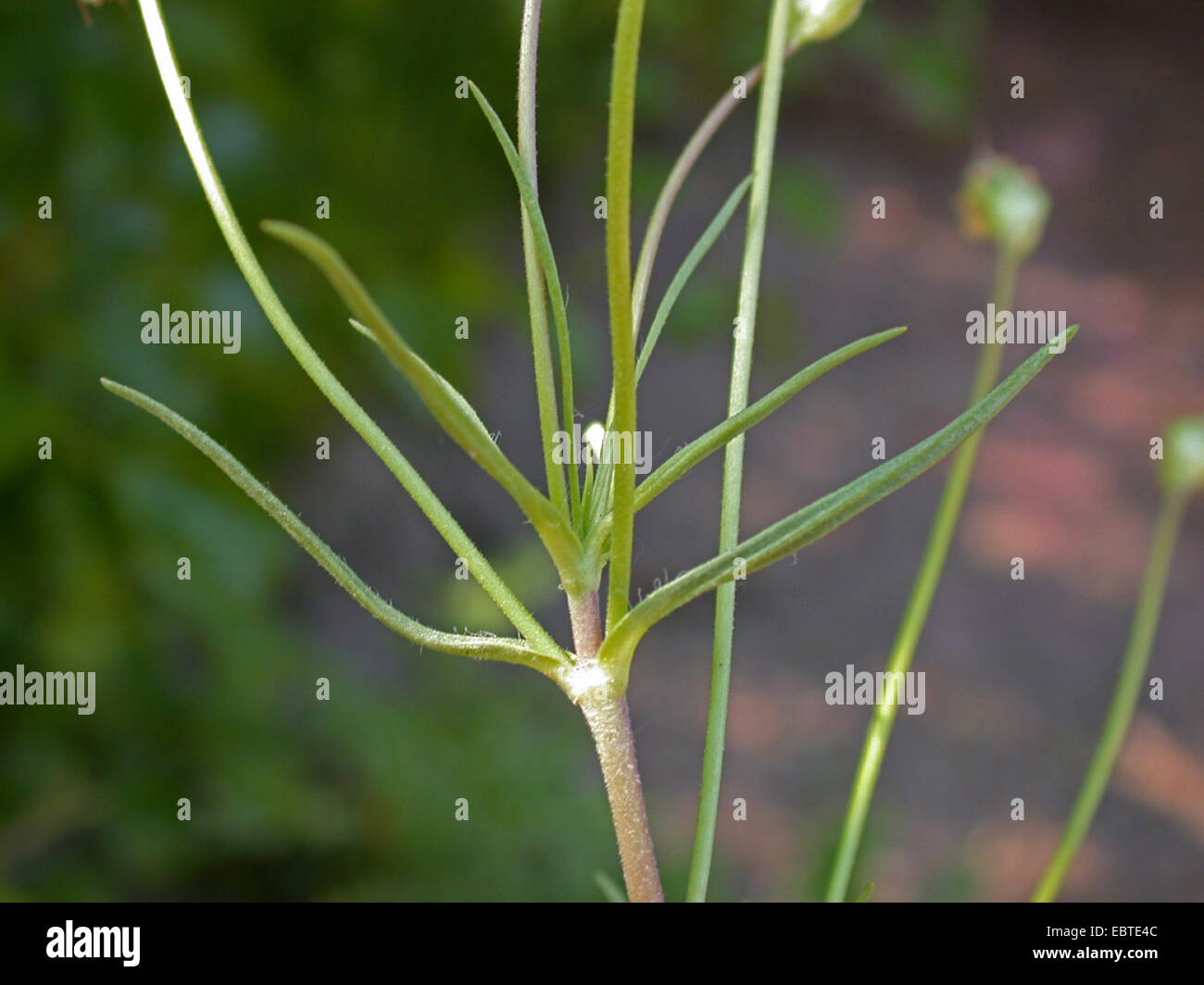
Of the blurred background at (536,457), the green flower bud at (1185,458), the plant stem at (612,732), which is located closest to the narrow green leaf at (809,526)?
the plant stem at (612,732)

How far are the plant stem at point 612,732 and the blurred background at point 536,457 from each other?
788 mm

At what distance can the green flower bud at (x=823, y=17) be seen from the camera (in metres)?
0.44

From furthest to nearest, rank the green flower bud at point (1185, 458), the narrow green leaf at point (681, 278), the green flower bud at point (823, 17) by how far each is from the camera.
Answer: the green flower bud at point (1185, 458)
the green flower bud at point (823, 17)
the narrow green leaf at point (681, 278)

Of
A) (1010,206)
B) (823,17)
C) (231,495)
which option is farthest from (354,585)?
(231,495)

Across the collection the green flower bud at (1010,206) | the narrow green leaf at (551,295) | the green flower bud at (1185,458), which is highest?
the green flower bud at (1010,206)

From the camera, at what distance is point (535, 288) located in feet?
1.03

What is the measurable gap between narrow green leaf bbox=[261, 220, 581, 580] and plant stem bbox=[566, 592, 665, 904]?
0.01 meters

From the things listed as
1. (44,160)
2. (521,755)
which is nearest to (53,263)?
(44,160)

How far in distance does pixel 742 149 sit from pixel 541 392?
2779 millimetres

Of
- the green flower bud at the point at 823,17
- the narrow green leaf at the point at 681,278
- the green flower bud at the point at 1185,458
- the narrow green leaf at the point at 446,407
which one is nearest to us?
the narrow green leaf at the point at 446,407

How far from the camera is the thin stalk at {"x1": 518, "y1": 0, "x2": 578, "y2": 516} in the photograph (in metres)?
0.30

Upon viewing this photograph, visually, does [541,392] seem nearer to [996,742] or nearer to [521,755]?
[521,755]

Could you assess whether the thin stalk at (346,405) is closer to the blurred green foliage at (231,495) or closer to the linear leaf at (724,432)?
the linear leaf at (724,432)

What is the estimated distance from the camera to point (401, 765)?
1.51 m
